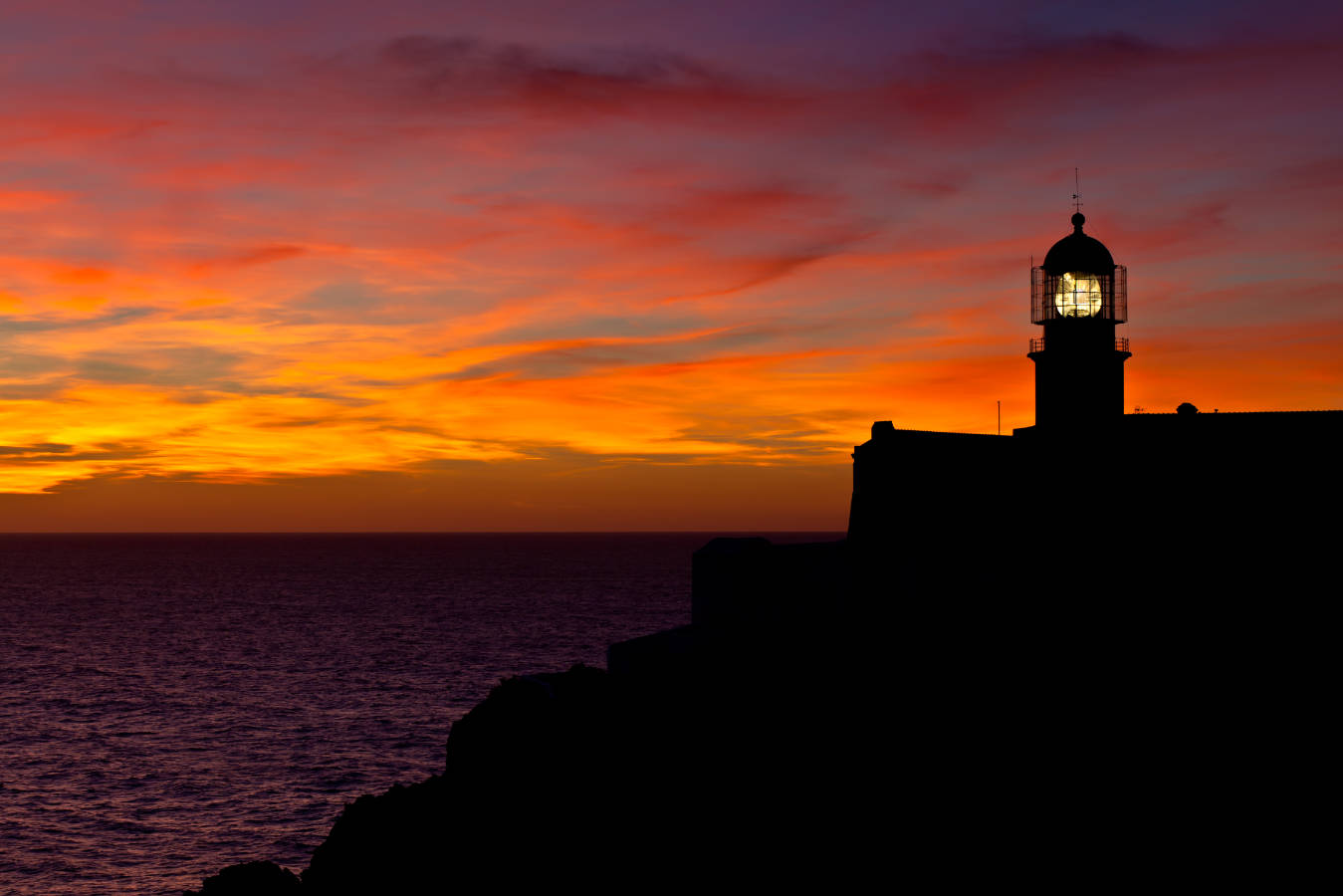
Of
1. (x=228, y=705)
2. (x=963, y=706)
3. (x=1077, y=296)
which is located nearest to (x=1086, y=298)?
(x=1077, y=296)

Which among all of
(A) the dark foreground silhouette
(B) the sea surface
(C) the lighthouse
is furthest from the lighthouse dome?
(B) the sea surface

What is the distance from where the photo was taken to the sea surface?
113 ft

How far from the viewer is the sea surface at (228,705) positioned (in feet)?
113

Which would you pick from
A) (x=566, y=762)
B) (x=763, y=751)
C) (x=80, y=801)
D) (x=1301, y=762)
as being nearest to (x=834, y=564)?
(x=763, y=751)

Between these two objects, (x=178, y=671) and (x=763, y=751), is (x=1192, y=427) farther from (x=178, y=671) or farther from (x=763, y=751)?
(x=178, y=671)

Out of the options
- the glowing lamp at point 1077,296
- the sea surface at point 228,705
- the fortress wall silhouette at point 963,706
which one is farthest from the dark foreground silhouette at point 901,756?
the glowing lamp at point 1077,296

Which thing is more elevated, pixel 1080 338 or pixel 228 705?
pixel 1080 338

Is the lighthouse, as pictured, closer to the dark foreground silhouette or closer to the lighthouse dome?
the lighthouse dome

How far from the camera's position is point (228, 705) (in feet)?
185

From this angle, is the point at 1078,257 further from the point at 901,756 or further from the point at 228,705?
the point at 228,705

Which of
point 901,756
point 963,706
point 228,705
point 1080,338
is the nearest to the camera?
point 901,756

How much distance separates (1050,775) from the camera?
74.6 feet

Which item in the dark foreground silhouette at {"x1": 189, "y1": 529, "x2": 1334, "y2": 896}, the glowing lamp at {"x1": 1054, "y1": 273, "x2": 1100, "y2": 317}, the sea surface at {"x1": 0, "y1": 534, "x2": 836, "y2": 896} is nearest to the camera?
the dark foreground silhouette at {"x1": 189, "y1": 529, "x2": 1334, "y2": 896}

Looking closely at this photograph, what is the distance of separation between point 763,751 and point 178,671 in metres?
52.9
